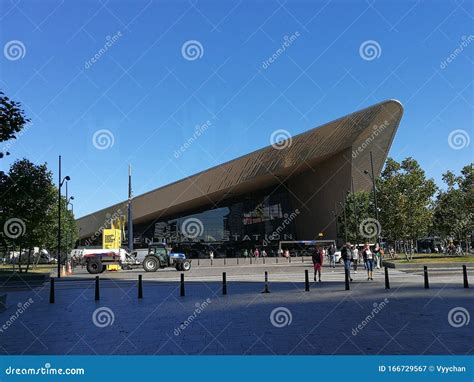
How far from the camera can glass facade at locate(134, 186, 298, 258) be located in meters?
82.2

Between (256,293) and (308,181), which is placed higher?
(308,181)

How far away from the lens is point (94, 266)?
1249 inches

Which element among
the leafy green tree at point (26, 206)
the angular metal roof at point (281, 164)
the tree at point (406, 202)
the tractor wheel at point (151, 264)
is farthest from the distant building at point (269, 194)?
the leafy green tree at point (26, 206)

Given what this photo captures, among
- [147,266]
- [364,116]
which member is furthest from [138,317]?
[364,116]

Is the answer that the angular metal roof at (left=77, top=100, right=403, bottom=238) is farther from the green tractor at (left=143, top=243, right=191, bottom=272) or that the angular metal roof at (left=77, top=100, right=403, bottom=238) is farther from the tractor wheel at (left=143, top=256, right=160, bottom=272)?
the tractor wheel at (left=143, top=256, right=160, bottom=272)

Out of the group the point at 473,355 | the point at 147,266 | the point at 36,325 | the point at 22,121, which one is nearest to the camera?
the point at 473,355

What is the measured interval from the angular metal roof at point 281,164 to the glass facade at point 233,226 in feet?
8.96

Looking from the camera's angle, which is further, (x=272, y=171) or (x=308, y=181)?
(x=308, y=181)

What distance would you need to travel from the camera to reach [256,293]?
1494 centimetres

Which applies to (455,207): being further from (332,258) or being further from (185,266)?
(185,266)

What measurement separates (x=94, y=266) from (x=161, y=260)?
14.9ft

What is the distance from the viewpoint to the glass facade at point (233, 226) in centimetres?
8225

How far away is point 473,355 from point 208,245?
76.9 metres

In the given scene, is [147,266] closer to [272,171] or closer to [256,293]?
[256,293]
